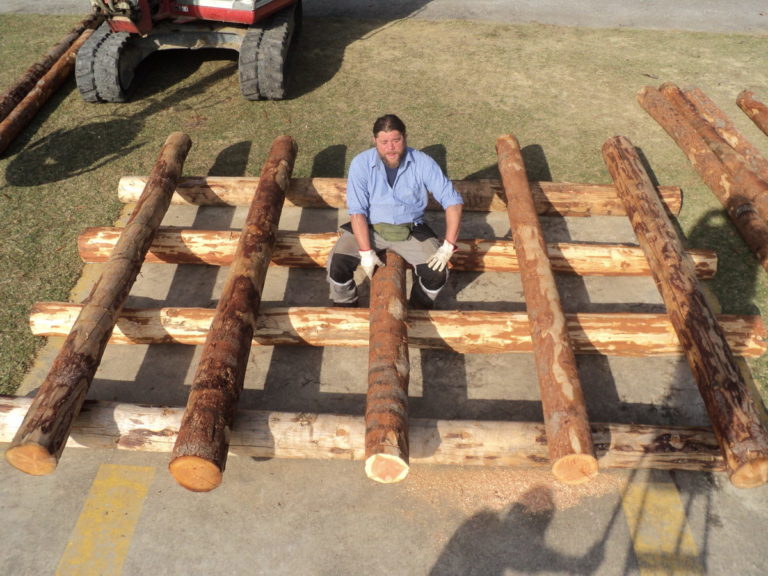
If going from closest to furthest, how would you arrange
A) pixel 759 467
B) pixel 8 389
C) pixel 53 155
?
1. pixel 759 467
2. pixel 8 389
3. pixel 53 155

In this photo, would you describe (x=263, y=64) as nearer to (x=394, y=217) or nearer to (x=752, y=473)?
(x=394, y=217)

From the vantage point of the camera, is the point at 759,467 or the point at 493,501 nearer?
the point at 759,467

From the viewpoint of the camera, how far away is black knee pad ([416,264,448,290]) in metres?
5.02

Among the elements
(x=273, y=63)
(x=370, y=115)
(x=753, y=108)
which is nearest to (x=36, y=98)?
(x=273, y=63)

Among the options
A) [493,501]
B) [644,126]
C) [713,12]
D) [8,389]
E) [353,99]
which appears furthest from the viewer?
[713,12]

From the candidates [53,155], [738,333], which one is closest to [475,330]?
[738,333]

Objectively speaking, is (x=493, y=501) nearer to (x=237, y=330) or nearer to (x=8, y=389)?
(x=237, y=330)

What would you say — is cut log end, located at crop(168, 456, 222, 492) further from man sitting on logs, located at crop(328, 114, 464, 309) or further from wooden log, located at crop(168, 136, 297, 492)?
man sitting on logs, located at crop(328, 114, 464, 309)

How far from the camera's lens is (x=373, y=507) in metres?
4.05

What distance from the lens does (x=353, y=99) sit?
31.5 ft

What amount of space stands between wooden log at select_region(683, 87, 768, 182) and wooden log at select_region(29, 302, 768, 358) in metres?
3.41

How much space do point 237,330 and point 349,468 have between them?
56.0 inches

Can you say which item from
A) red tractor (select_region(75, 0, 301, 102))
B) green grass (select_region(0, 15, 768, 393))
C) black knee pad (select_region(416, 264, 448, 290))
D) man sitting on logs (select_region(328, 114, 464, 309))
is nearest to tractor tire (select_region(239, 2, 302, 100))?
red tractor (select_region(75, 0, 301, 102))

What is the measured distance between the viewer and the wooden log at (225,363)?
3473mm
